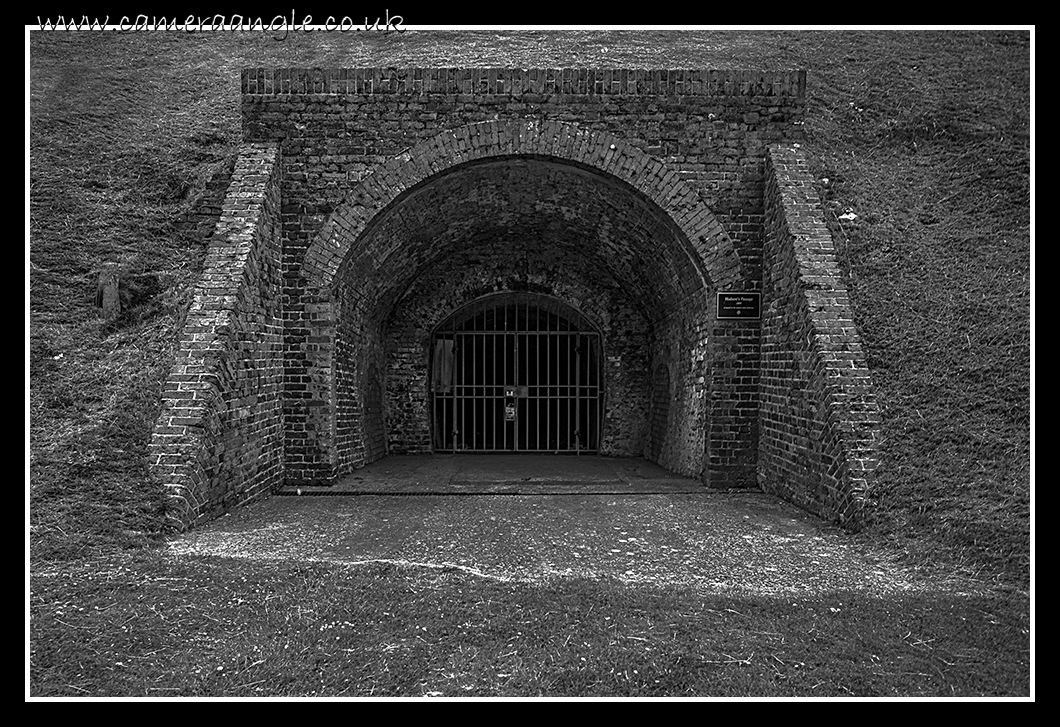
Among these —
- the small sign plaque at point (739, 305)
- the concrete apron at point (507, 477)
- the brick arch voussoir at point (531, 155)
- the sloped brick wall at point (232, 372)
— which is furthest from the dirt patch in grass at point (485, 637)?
the brick arch voussoir at point (531, 155)

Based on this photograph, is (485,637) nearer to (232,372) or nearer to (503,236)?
(232,372)

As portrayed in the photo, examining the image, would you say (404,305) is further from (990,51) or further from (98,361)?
(990,51)

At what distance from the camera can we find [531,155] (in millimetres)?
7852

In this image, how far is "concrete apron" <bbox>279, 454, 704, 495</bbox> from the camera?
773cm

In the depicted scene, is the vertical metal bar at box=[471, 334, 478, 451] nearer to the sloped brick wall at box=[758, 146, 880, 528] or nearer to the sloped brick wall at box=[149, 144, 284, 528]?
the sloped brick wall at box=[149, 144, 284, 528]

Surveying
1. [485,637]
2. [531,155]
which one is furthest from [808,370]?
[485,637]

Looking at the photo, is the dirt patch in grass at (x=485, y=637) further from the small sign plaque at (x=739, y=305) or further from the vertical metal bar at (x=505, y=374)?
the vertical metal bar at (x=505, y=374)

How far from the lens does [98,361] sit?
6.52 meters

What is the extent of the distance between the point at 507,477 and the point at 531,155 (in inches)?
164

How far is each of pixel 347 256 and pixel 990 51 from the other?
41.4 ft

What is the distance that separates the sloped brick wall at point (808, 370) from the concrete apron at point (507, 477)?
1.39 m

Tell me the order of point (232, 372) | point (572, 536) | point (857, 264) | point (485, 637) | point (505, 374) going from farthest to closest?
point (505, 374) < point (857, 264) < point (232, 372) < point (572, 536) < point (485, 637)

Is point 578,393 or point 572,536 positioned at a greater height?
point 578,393

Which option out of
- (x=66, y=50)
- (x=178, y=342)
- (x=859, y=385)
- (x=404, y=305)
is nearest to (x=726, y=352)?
(x=859, y=385)
